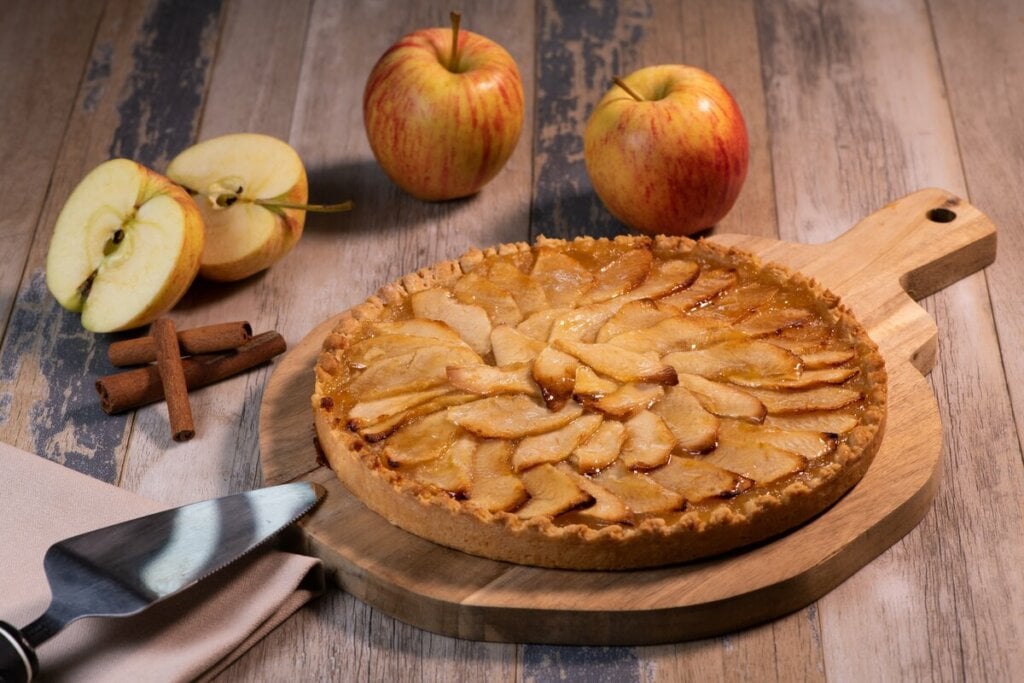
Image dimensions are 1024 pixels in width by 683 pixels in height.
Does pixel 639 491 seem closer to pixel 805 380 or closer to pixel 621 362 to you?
→ pixel 621 362

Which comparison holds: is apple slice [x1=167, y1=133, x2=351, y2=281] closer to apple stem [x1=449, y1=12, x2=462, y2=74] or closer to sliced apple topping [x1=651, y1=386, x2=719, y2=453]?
apple stem [x1=449, y1=12, x2=462, y2=74]

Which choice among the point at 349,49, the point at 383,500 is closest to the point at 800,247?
the point at 383,500

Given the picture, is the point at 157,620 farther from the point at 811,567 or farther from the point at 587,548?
the point at 811,567

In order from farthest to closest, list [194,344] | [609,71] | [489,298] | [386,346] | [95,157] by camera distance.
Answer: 1. [609,71]
2. [95,157]
3. [194,344]
4. [489,298]
5. [386,346]

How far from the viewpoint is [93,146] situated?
4.16 meters

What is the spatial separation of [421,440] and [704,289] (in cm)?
80

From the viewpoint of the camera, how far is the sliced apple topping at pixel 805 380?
9.50ft

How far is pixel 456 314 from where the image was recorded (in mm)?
3160

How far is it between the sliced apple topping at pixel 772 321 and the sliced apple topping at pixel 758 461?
1.29 ft

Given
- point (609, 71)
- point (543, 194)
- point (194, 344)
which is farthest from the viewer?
point (609, 71)

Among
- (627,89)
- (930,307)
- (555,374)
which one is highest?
(627,89)

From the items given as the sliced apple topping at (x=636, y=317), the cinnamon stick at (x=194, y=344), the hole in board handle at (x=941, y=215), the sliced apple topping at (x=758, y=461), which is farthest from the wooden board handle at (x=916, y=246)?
the cinnamon stick at (x=194, y=344)

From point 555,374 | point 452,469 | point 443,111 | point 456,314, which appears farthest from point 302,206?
point 452,469

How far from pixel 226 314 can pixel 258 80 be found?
3.71 feet
